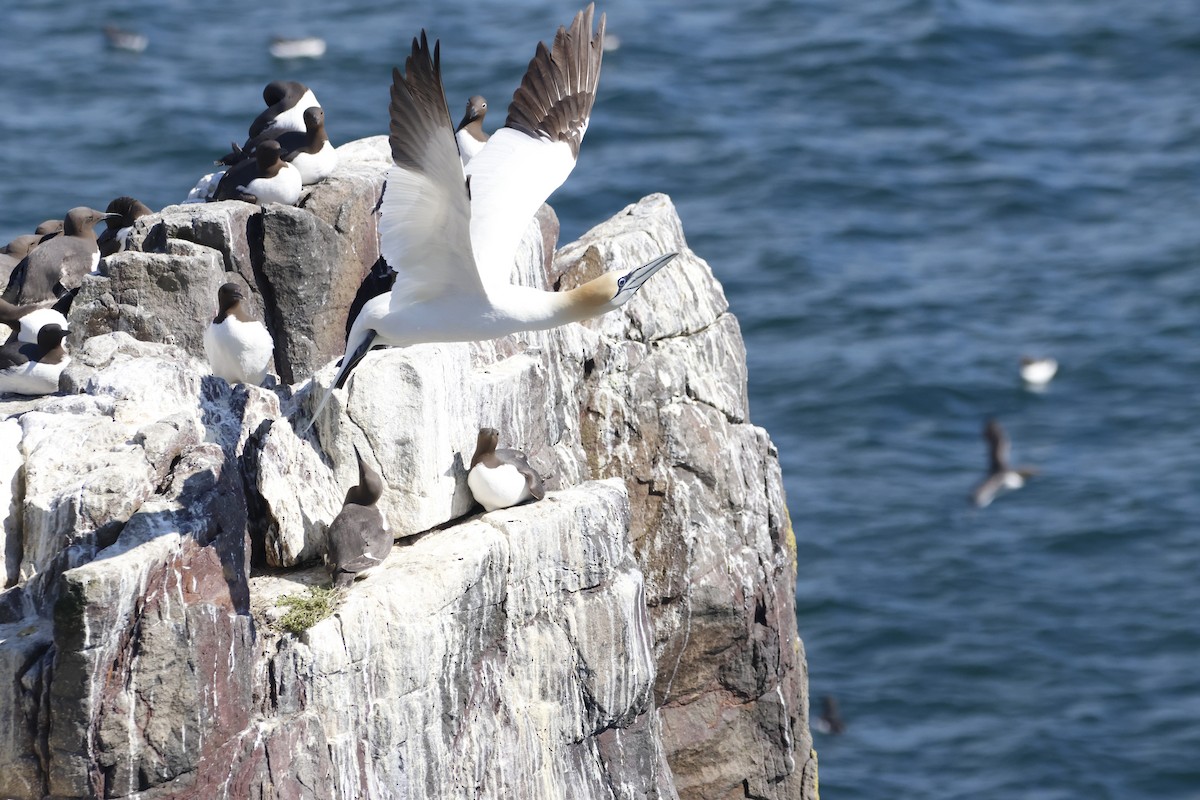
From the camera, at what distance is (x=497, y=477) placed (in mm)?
11188

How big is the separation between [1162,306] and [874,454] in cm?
683

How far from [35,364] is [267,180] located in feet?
6.26

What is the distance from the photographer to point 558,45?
40.8 ft

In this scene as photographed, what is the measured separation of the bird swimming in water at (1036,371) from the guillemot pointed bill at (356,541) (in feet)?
61.3

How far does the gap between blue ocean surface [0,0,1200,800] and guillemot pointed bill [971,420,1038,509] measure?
763 mm

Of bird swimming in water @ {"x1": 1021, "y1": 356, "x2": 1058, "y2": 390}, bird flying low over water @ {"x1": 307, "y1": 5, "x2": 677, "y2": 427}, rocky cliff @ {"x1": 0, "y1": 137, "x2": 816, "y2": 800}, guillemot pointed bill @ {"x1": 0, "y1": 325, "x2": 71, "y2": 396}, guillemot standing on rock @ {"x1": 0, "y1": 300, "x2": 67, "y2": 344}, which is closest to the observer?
rocky cliff @ {"x1": 0, "y1": 137, "x2": 816, "y2": 800}

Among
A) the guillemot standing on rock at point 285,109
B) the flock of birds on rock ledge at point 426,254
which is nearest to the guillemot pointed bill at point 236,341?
the flock of birds on rock ledge at point 426,254

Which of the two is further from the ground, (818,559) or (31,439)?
(31,439)

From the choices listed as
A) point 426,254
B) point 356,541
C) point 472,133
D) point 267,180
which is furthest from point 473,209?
point 472,133

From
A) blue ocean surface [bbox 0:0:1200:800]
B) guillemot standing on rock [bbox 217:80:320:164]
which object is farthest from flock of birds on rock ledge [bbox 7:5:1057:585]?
blue ocean surface [bbox 0:0:1200:800]

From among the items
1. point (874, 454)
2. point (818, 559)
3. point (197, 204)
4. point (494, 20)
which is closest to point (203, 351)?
point (197, 204)

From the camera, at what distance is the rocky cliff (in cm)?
941

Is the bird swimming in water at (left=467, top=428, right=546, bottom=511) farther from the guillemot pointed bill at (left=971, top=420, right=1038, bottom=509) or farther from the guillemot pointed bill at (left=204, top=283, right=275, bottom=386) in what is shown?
the guillemot pointed bill at (left=971, top=420, right=1038, bottom=509)

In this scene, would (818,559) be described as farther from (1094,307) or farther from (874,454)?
(1094,307)
